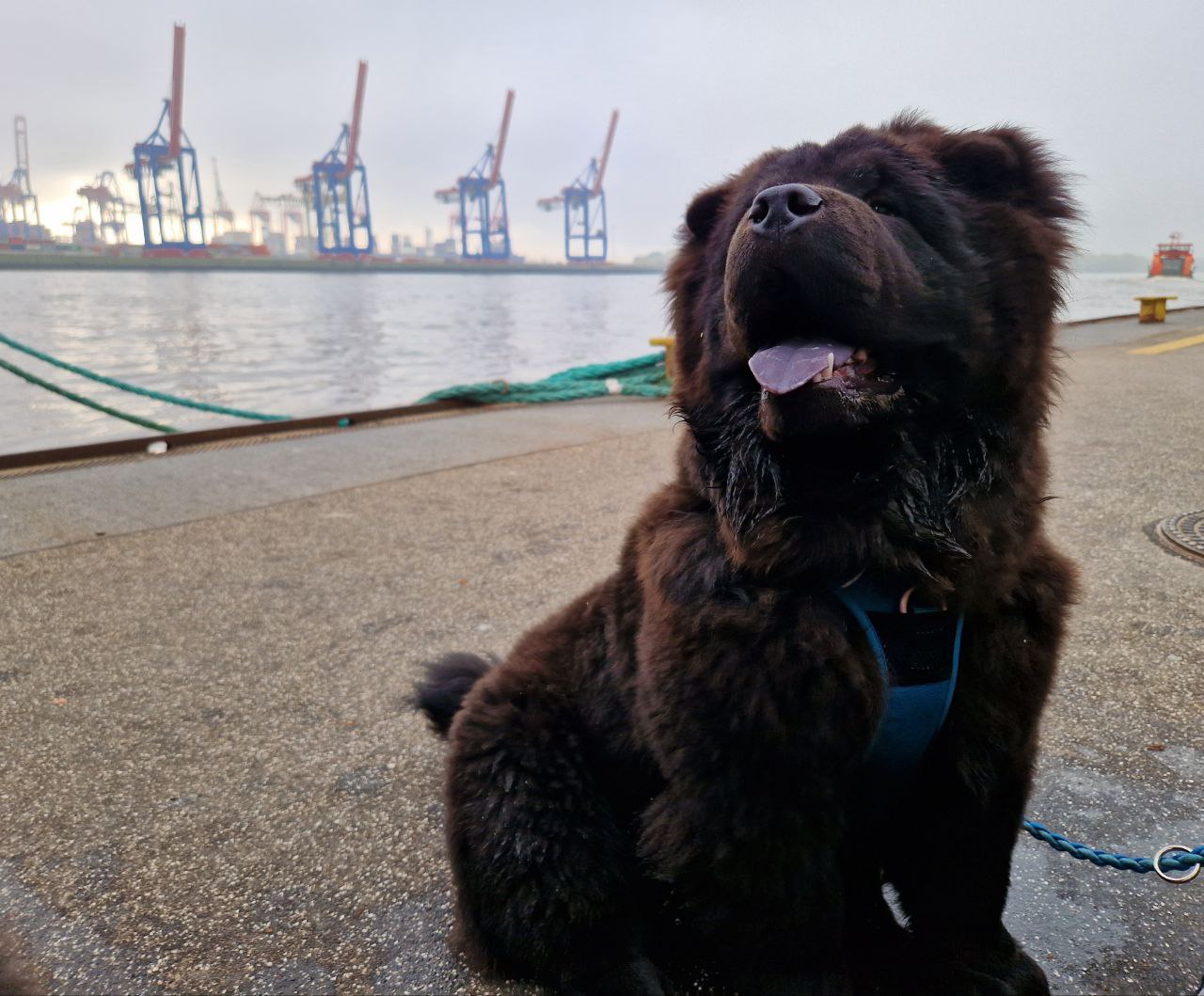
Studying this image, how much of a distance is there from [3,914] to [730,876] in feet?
5.22

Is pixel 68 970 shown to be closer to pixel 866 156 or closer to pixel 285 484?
pixel 866 156

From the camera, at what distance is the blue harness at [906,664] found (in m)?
1.51

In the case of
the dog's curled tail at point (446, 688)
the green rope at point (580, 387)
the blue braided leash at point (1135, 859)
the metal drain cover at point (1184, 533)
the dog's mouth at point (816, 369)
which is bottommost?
the blue braided leash at point (1135, 859)

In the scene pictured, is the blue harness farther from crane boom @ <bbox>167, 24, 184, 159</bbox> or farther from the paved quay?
crane boom @ <bbox>167, 24, 184, 159</bbox>

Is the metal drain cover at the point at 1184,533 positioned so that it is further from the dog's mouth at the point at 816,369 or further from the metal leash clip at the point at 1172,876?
the dog's mouth at the point at 816,369

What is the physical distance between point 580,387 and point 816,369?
27.2 feet

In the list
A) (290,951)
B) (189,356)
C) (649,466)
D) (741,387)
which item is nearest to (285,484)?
(649,466)

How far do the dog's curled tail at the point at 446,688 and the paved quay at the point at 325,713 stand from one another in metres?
0.29

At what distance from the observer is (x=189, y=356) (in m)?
17.2

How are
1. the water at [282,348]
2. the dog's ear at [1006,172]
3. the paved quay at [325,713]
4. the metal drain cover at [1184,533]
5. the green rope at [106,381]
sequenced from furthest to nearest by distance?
the water at [282,348] < the green rope at [106,381] < the metal drain cover at [1184,533] < the paved quay at [325,713] < the dog's ear at [1006,172]

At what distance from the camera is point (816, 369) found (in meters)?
1.49

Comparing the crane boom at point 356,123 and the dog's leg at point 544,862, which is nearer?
the dog's leg at point 544,862

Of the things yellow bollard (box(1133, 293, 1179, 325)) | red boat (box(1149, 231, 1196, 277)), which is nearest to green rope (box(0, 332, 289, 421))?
yellow bollard (box(1133, 293, 1179, 325))

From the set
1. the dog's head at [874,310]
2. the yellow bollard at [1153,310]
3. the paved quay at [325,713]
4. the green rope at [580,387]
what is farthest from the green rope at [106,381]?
the yellow bollard at [1153,310]
